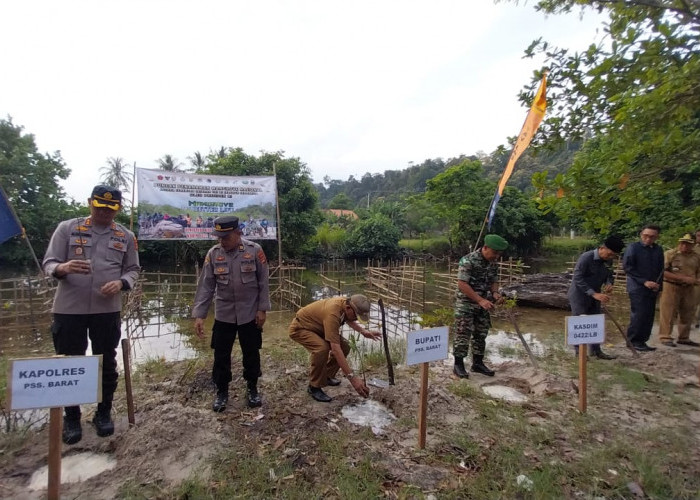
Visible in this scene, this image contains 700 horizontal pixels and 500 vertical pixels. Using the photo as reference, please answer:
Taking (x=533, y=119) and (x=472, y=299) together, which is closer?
(x=533, y=119)

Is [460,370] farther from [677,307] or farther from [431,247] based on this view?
[431,247]

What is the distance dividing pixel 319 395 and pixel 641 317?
4804mm

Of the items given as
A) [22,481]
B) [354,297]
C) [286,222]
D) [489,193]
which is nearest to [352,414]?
[354,297]

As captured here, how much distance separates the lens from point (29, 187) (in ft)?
61.1

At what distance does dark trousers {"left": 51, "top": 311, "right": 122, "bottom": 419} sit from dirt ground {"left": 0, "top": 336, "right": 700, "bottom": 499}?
0.40 metres

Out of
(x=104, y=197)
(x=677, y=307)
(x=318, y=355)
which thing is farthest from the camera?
(x=677, y=307)

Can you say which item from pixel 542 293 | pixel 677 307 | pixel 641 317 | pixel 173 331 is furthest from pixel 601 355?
pixel 173 331

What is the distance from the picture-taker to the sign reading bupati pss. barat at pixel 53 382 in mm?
2039

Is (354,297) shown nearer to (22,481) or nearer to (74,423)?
(74,423)

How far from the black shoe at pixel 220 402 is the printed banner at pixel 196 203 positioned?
4996mm

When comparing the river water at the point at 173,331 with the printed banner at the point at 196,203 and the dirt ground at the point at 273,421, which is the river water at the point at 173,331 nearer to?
the printed banner at the point at 196,203

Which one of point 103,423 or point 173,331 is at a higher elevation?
point 103,423

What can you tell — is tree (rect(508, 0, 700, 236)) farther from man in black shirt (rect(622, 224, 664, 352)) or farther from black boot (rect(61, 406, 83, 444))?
black boot (rect(61, 406, 83, 444))

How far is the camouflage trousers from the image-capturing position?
4.55 meters
